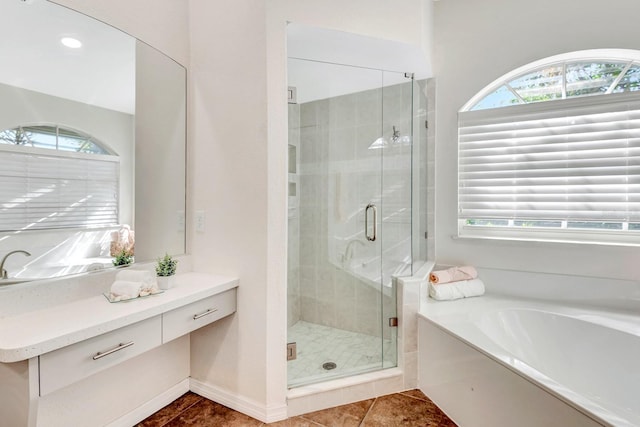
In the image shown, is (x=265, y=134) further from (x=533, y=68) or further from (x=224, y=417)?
(x=533, y=68)

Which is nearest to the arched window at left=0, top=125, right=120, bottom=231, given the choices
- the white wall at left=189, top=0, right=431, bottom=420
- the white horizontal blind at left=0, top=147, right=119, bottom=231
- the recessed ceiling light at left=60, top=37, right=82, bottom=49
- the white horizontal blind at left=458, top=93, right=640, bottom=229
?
the white horizontal blind at left=0, top=147, right=119, bottom=231

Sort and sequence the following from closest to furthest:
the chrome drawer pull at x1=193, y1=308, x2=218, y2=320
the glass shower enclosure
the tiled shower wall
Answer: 1. the chrome drawer pull at x1=193, y1=308, x2=218, y2=320
2. the glass shower enclosure
3. the tiled shower wall

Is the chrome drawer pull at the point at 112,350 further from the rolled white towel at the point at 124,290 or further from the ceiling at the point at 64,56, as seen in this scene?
the ceiling at the point at 64,56

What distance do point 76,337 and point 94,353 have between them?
0.12m

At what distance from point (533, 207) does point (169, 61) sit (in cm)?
265

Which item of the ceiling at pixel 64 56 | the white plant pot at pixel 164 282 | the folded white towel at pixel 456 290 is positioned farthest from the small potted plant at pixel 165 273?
the folded white towel at pixel 456 290

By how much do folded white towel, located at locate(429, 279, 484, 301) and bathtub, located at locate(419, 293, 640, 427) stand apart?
0.04m

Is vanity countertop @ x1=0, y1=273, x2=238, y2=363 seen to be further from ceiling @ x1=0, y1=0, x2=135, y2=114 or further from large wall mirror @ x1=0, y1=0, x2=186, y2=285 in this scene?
ceiling @ x1=0, y1=0, x2=135, y2=114

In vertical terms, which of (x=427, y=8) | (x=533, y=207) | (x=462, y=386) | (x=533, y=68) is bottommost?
(x=462, y=386)

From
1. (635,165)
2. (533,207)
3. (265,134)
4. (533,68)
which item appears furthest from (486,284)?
(265,134)

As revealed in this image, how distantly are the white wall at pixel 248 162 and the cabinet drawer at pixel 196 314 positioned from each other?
8 cm

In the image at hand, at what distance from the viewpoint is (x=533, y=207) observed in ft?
7.31

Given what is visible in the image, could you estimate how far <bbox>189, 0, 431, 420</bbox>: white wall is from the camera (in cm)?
165

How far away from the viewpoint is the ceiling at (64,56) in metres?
1.19
